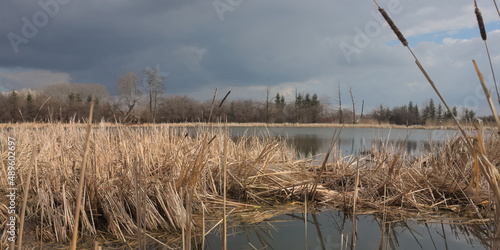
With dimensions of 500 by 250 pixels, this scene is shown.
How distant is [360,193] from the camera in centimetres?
326

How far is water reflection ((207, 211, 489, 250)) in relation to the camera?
87.0 inches

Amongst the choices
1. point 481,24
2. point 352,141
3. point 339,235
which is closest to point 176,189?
point 339,235

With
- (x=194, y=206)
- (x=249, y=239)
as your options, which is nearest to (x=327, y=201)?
(x=249, y=239)

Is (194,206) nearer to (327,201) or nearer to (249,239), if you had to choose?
(249,239)

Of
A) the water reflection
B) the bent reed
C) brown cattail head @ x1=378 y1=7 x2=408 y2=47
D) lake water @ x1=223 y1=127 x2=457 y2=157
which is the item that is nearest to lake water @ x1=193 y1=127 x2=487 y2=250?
the water reflection

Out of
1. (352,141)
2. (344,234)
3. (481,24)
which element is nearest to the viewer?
(481,24)

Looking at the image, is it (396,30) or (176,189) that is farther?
(176,189)

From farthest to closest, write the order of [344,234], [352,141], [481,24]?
[352,141] < [344,234] < [481,24]

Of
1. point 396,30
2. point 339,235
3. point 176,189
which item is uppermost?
point 396,30

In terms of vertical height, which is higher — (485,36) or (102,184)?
(485,36)

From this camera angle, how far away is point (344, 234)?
2389 millimetres

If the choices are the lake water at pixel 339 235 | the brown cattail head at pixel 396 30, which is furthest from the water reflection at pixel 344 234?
the brown cattail head at pixel 396 30

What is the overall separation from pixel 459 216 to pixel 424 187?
618mm

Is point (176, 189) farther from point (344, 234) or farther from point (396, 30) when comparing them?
point (396, 30)
